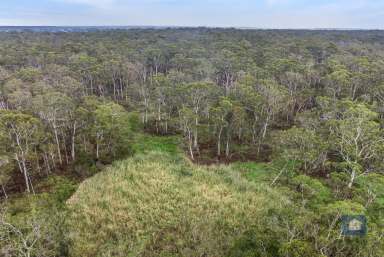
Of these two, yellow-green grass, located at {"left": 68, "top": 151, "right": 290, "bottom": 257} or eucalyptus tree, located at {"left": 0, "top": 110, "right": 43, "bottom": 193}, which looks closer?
yellow-green grass, located at {"left": 68, "top": 151, "right": 290, "bottom": 257}

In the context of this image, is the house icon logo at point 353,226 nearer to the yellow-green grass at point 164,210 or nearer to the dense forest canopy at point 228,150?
the dense forest canopy at point 228,150

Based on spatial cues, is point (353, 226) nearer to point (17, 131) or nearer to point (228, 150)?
point (228, 150)

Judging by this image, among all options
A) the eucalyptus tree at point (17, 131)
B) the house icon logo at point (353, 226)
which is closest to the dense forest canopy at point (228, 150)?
the eucalyptus tree at point (17, 131)

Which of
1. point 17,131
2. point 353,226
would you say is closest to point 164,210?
point 353,226

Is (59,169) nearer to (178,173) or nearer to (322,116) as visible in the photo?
(178,173)

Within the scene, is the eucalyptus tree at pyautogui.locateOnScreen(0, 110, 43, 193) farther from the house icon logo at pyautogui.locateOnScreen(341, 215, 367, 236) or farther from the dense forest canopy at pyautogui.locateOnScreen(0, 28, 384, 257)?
the house icon logo at pyautogui.locateOnScreen(341, 215, 367, 236)

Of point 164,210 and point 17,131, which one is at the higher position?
point 17,131

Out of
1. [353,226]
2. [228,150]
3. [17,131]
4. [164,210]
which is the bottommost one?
[164,210]

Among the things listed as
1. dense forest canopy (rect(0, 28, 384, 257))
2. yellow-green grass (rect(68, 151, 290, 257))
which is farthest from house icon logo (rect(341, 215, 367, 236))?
yellow-green grass (rect(68, 151, 290, 257))
